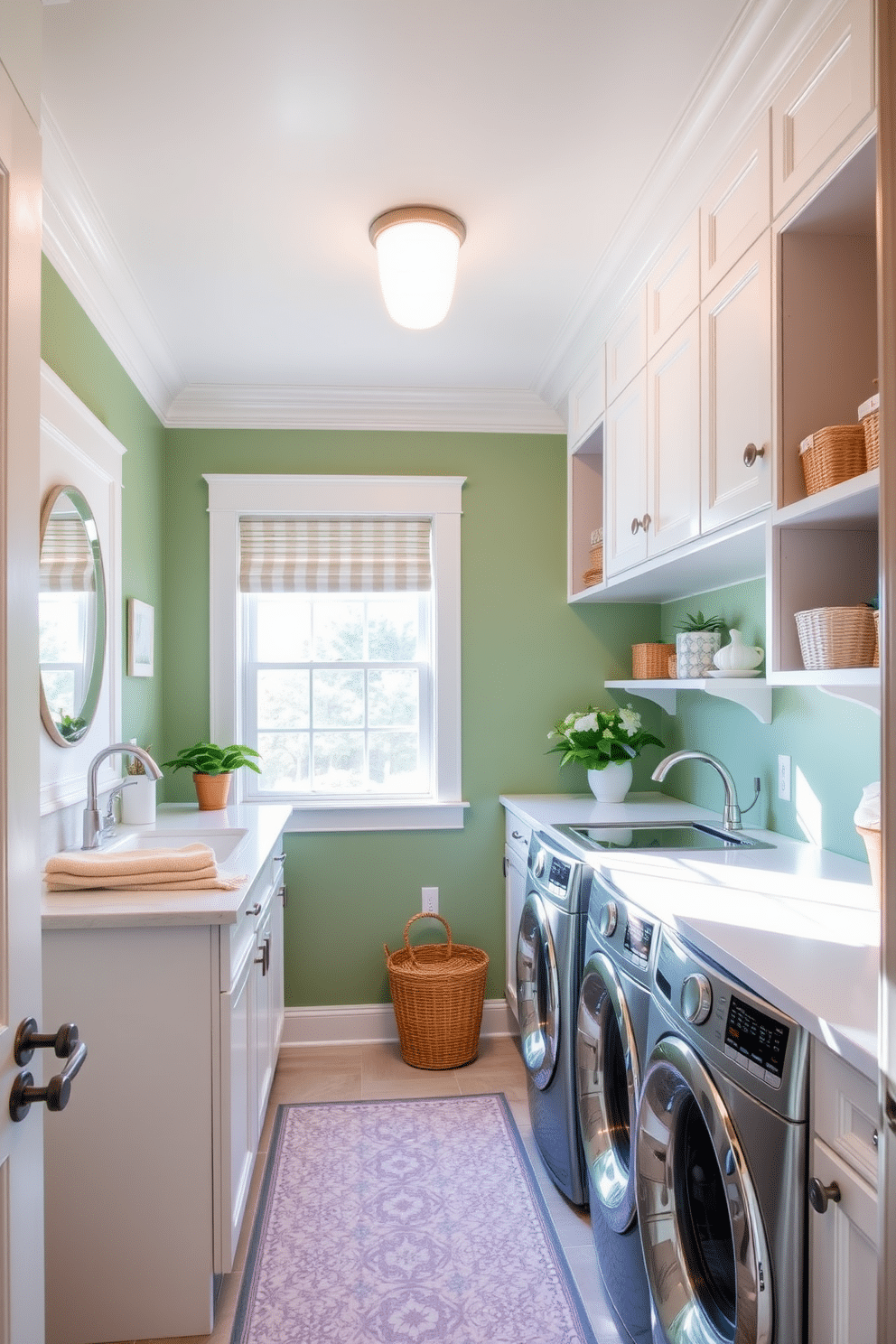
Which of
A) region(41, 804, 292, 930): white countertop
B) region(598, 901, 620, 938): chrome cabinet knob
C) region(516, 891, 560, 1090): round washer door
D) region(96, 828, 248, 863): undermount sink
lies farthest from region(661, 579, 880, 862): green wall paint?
region(96, 828, 248, 863): undermount sink


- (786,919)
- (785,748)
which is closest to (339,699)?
(785,748)

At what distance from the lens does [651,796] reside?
341 cm

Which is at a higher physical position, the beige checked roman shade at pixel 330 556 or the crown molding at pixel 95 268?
the crown molding at pixel 95 268

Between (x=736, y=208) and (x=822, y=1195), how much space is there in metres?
1.80

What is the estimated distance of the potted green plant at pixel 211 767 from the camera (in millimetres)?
3221

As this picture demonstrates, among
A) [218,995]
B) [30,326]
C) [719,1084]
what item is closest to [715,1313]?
[719,1084]

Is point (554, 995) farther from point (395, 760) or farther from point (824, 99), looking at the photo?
point (824, 99)

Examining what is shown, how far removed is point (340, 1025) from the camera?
3473 mm

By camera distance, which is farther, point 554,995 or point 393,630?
point 393,630

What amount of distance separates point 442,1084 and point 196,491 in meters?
2.41

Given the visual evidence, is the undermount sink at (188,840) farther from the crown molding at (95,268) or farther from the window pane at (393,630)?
the crown molding at (95,268)

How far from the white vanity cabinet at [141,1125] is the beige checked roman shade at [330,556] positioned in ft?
6.12

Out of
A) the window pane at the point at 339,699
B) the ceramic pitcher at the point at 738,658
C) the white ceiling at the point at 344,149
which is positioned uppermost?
the white ceiling at the point at 344,149

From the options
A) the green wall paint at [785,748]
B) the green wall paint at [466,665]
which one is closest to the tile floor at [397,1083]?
the green wall paint at [466,665]
